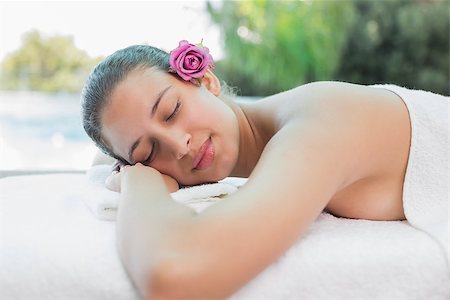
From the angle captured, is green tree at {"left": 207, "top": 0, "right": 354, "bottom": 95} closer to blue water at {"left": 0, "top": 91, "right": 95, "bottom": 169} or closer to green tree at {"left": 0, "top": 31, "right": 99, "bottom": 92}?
green tree at {"left": 0, "top": 31, "right": 99, "bottom": 92}

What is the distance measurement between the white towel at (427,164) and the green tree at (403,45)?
509 centimetres

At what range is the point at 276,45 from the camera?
5.64 metres

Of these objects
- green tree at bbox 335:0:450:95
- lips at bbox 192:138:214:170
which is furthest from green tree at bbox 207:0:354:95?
lips at bbox 192:138:214:170

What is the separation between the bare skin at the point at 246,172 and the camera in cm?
89

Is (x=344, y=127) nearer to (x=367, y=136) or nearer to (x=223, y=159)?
(x=367, y=136)

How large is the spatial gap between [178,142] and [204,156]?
3.0 inches

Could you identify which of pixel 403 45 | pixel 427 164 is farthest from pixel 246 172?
pixel 403 45

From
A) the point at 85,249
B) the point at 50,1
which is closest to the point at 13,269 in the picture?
the point at 85,249

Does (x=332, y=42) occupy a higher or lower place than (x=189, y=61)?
lower

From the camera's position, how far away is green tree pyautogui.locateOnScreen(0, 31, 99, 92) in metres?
5.47

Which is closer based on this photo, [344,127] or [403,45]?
[344,127]

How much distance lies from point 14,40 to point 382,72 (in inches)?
149

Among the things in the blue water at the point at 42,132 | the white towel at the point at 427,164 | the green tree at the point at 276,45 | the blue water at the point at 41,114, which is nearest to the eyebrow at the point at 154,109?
the white towel at the point at 427,164

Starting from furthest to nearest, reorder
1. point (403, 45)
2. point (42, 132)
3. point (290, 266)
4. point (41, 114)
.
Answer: point (403, 45) → point (41, 114) → point (42, 132) → point (290, 266)
